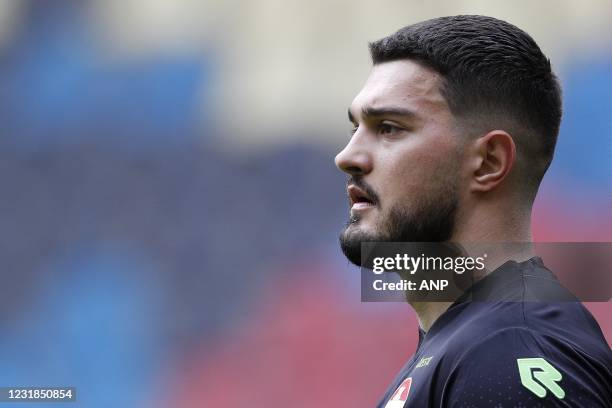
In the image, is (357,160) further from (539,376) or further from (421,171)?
(539,376)

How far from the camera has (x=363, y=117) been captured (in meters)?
1.41

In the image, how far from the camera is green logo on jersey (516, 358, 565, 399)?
1.01 metres

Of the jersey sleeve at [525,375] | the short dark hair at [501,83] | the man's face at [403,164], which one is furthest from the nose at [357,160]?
the jersey sleeve at [525,375]

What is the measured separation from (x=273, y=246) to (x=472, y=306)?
294 cm

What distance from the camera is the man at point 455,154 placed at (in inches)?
50.3

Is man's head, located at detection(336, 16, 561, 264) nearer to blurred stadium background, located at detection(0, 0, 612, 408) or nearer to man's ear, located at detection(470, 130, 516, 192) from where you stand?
man's ear, located at detection(470, 130, 516, 192)

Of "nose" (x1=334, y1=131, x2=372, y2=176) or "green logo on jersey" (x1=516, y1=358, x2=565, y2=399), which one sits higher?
"nose" (x1=334, y1=131, x2=372, y2=176)

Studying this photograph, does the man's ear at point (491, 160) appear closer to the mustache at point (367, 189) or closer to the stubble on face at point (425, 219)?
the stubble on face at point (425, 219)

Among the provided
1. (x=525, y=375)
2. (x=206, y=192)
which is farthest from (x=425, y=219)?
(x=206, y=192)

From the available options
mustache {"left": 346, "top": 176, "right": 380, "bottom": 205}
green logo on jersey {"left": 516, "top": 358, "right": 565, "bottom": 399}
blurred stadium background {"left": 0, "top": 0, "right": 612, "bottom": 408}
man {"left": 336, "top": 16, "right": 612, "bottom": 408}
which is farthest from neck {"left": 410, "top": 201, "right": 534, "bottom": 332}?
blurred stadium background {"left": 0, "top": 0, "right": 612, "bottom": 408}

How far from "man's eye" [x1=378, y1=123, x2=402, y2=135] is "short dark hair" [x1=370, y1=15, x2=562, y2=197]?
0.31 feet

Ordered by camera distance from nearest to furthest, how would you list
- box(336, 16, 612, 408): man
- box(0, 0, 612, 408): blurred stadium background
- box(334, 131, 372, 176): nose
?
1. box(336, 16, 612, 408): man
2. box(334, 131, 372, 176): nose
3. box(0, 0, 612, 408): blurred stadium background

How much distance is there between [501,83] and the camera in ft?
4.50

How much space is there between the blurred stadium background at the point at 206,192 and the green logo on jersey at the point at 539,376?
291 cm
